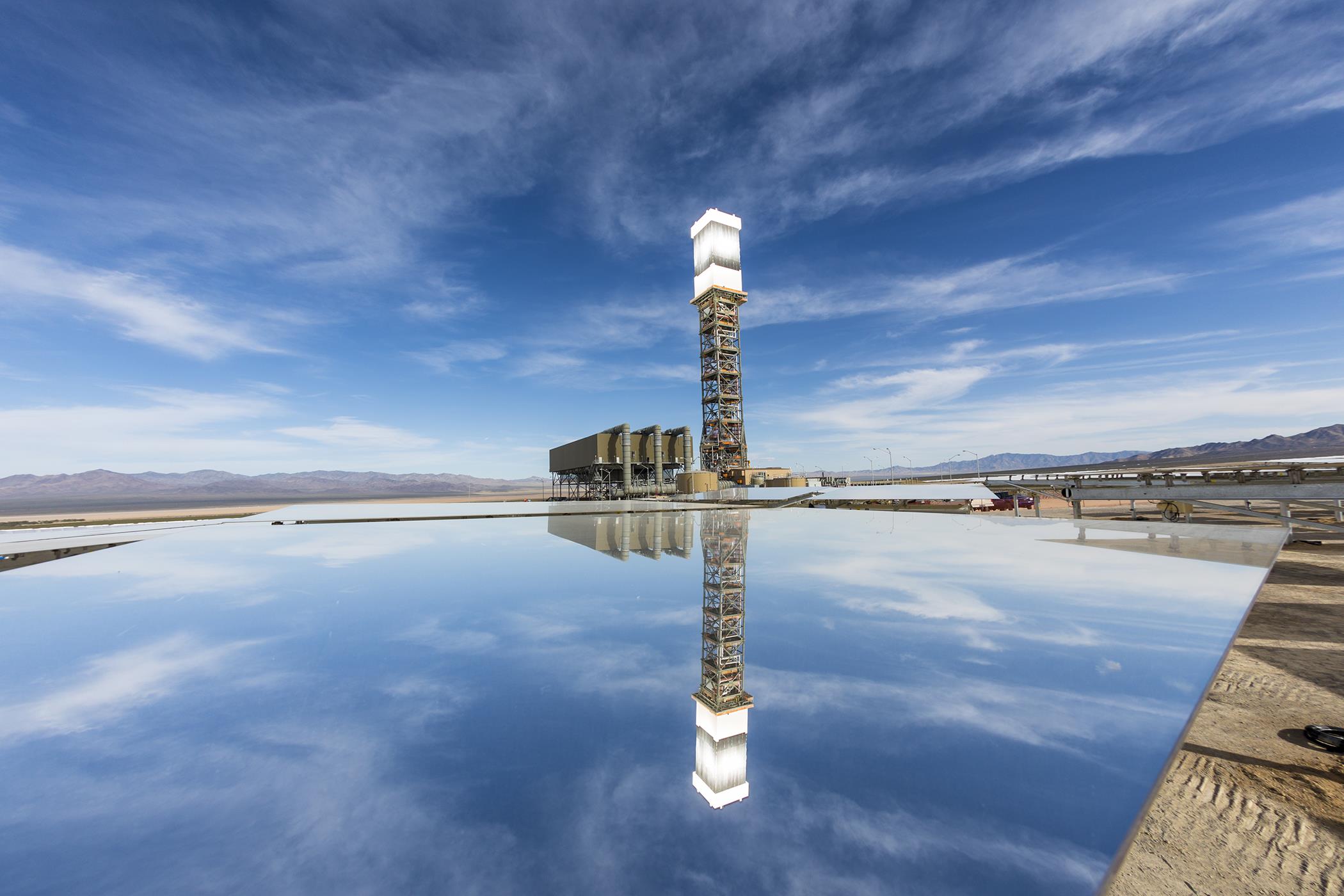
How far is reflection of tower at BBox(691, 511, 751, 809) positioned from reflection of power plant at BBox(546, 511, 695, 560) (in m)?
5.46

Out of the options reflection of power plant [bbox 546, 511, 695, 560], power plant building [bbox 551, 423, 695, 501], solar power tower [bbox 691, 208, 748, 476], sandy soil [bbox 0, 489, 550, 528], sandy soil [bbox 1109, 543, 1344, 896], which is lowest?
sandy soil [bbox 1109, 543, 1344, 896]

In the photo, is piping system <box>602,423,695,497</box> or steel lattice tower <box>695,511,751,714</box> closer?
steel lattice tower <box>695,511,751,714</box>

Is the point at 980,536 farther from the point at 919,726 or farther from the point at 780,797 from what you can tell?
the point at 780,797

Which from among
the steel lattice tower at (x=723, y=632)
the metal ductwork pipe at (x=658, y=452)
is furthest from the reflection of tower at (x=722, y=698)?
the metal ductwork pipe at (x=658, y=452)

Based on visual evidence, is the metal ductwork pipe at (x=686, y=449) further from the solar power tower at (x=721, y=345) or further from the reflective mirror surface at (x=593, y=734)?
the reflective mirror surface at (x=593, y=734)

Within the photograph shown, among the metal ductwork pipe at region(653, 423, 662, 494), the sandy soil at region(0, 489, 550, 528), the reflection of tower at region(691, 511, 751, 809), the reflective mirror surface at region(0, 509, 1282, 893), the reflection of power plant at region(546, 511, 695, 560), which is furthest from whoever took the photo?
the metal ductwork pipe at region(653, 423, 662, 494)

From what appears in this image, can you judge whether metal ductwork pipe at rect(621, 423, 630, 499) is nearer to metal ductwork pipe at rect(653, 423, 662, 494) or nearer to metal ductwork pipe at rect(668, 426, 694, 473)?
metal ductwork pipe at rect(653, 423, 662, 494)

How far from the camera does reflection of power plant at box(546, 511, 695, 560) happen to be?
56.0ft

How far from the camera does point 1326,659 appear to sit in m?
11.6

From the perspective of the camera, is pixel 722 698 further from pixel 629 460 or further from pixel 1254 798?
pixel 629 460

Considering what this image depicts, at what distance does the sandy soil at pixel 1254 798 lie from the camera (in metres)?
5.00

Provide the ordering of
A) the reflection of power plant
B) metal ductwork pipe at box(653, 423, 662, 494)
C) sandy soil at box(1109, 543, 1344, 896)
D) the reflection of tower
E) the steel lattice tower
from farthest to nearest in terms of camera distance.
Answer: metal ductwork pipe at box(653, 423, 662, 494) < the reflection of power plant < the steel lattice tower < sandy soil at box(1109, 543, 1344, 896) < the reflection of tower

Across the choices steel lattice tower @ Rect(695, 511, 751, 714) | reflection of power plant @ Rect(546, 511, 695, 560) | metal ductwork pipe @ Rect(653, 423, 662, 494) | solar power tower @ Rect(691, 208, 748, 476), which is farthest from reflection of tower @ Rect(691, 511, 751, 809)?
solar power tower @ Rect(691, 208, 748, 476)

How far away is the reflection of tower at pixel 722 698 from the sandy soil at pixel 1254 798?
4.14 meters
